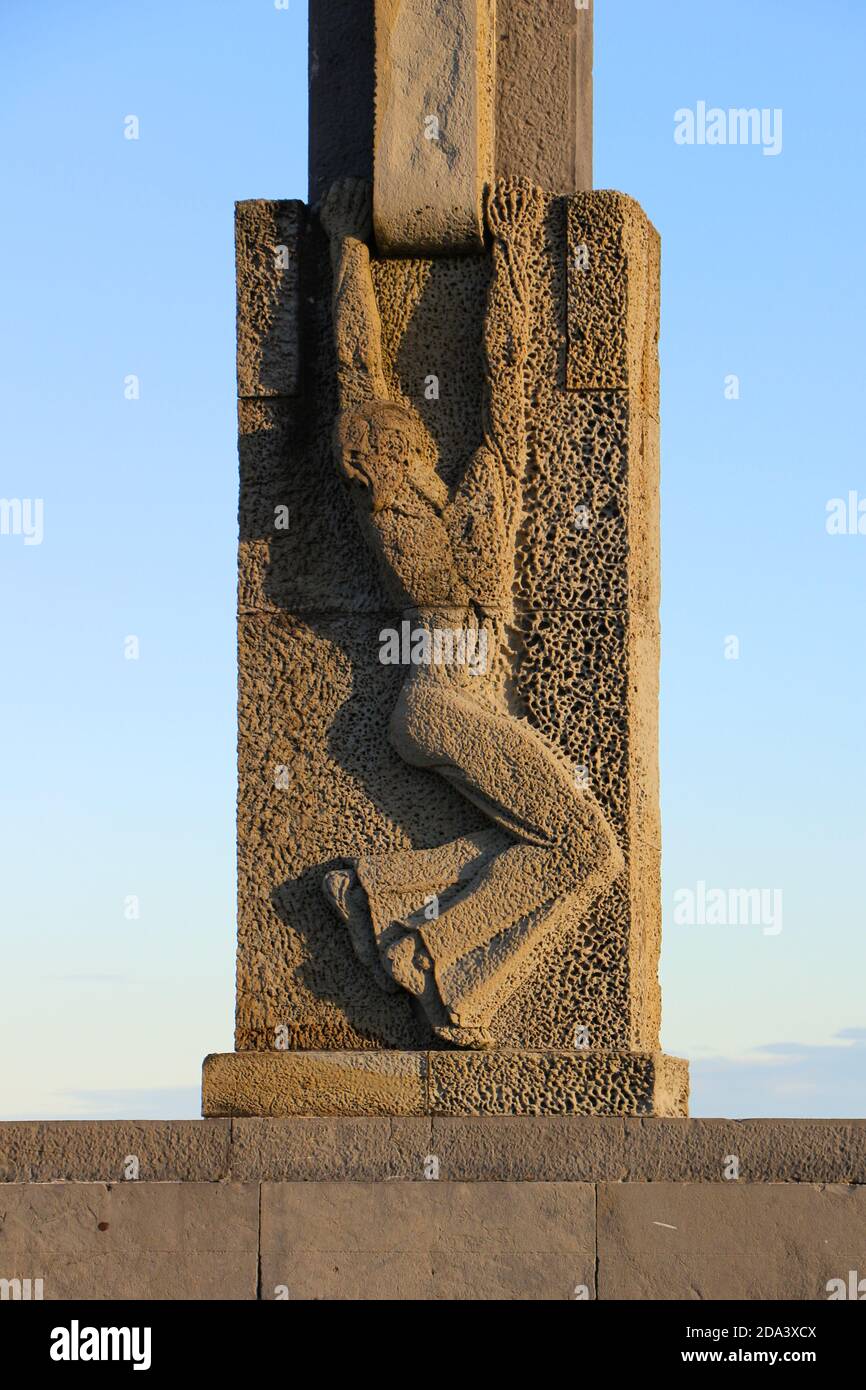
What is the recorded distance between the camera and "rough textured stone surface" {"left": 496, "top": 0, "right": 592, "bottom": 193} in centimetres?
977

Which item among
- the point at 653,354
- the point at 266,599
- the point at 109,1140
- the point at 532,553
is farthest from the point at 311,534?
the point at 109,1140

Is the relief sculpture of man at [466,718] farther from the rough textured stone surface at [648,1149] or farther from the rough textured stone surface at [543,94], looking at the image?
the rough textured stone surface at [648,1149]

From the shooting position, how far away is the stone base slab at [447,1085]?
903 cm

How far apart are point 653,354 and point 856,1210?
11.7ft

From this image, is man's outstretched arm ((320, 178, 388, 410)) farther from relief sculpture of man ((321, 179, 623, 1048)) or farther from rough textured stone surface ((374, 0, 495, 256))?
rough textured stone surface ((374, 0, 495, 256))

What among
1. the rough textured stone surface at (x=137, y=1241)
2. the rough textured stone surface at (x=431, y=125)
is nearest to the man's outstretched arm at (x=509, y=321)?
the rough textured stone surface at (x=431, y=125)

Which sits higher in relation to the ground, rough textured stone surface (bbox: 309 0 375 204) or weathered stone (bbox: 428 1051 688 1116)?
rough textured stone surface (bbox: 309 0 375 204)

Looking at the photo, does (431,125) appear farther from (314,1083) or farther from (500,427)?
(314,1083)

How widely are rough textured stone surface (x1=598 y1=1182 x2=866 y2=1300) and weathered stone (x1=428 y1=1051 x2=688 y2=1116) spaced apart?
0.64 meters

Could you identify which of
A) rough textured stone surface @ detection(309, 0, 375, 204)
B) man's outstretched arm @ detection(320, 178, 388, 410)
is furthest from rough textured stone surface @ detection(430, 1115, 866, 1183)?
rough textured stone surface @ detection(309, 0, 375, 204)

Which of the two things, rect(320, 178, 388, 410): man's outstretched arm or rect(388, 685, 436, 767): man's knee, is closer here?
rect(388, 685, 436, 767): man's knee

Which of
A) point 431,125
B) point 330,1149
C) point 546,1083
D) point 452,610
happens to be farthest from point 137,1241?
point 431,125

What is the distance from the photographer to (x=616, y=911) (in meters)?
9.27
